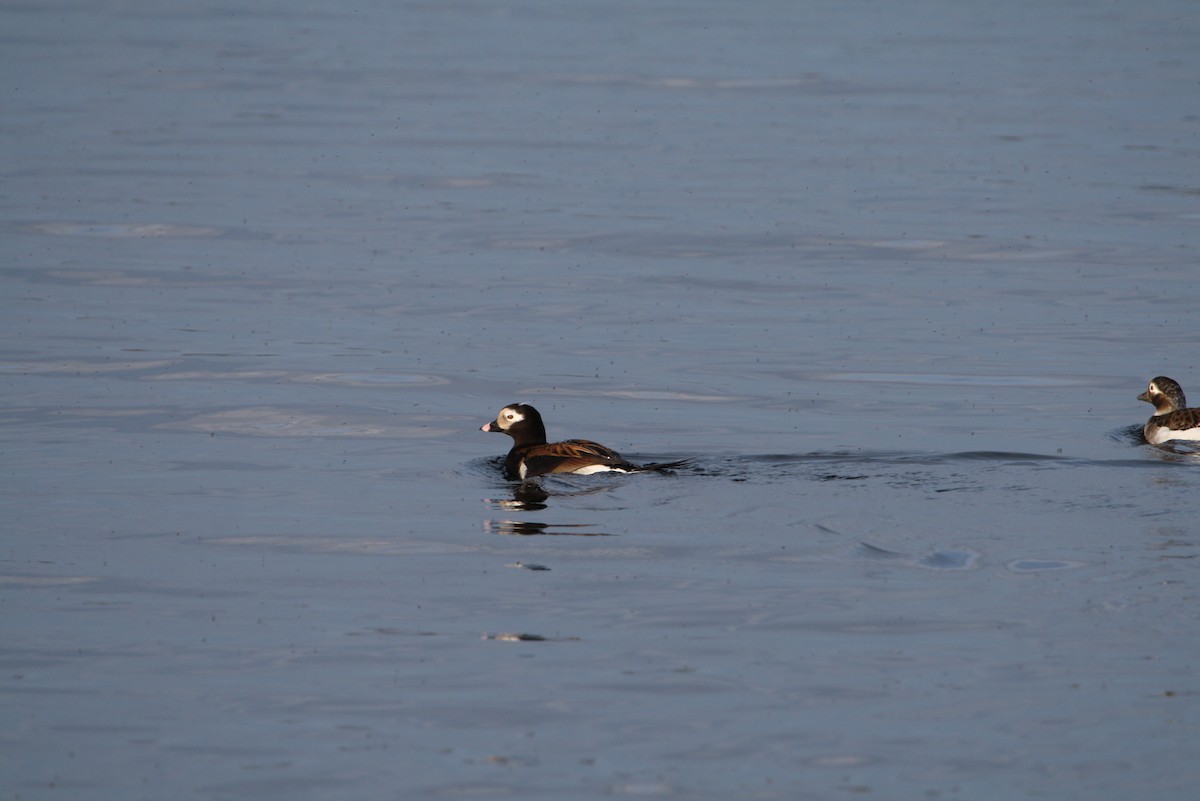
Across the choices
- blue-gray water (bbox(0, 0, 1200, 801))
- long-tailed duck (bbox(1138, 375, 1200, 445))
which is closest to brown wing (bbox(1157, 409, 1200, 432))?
long-tailed duck (bbox(1138, 375, 1200, 445))

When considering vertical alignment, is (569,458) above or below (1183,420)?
below

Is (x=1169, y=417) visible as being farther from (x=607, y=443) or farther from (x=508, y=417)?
(x=508, y=417)

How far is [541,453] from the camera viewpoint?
14.8 meters

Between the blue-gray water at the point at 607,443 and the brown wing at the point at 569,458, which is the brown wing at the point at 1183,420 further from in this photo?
the brown wing at the point at 569,458

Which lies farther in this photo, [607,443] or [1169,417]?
[607,443]

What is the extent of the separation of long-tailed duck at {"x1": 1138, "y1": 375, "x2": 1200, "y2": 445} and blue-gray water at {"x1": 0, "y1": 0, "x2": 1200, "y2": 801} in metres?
0.32

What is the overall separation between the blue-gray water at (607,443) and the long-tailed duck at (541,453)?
190mm

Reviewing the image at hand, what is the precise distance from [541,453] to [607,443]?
1304mm

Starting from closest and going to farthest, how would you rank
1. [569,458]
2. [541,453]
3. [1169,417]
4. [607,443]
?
[569,458] < [541,453] < [1169,417] < [607,443]

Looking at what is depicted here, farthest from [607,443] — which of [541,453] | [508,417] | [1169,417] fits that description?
[1169,417]

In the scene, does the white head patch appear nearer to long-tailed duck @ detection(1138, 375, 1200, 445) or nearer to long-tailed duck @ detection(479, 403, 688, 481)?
long-tailed duck @ detection(479, 403, 688, 481)

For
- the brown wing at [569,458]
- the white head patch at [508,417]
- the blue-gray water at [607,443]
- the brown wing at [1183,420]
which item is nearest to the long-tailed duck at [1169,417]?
the brown wing at [1183,420]

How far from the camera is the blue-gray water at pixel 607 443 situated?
8.77 metres

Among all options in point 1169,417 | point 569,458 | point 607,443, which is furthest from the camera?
point 607,443
